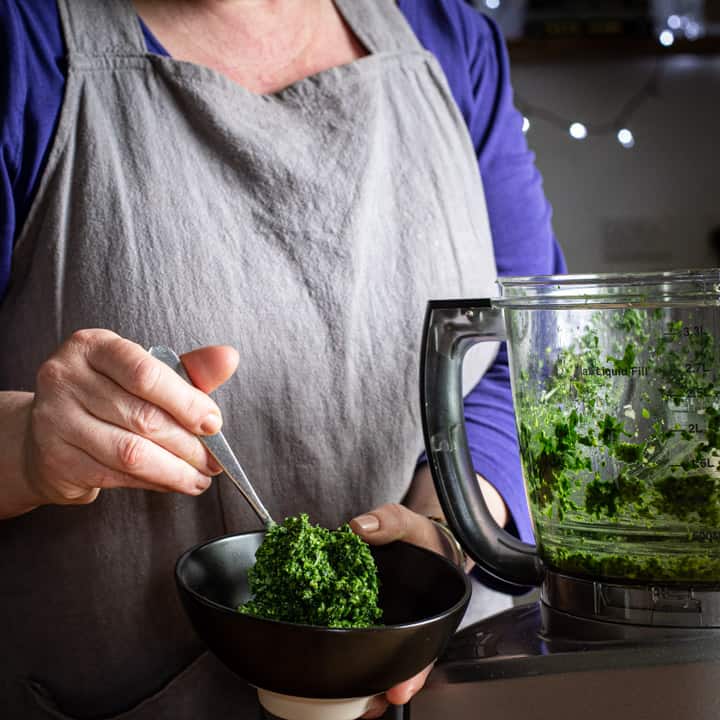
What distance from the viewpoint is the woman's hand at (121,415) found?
542mm

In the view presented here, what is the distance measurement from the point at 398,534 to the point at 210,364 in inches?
6.3

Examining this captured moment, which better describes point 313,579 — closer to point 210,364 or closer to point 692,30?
point 210,364

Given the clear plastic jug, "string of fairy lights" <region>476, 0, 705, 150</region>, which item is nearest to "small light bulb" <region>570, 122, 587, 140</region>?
"string of fairy lights" <region>476, 0, 705, 150</region>

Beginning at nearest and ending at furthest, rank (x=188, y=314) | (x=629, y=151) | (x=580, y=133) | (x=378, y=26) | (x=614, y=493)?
(x=614, y=493), (x=188, y=314), (x=378, y=26), (x=580, y=133), (x=629, y=151)

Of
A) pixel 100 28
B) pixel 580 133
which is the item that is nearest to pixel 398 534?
pixel 100 28

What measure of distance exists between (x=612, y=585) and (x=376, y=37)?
1.77ft

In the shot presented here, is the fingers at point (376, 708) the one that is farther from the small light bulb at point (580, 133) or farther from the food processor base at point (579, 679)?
the small light bulb at point (580, 133)

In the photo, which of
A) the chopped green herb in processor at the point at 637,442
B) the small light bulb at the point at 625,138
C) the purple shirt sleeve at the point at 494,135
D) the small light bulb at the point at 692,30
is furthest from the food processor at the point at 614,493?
the small light bulb at the point at 692,30

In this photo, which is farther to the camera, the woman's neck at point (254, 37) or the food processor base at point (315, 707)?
the woman's neck at point (254, 37)

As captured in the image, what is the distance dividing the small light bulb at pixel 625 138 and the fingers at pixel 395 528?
1.56m

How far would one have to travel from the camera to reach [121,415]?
0.55 metres

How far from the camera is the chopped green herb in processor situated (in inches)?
20.4

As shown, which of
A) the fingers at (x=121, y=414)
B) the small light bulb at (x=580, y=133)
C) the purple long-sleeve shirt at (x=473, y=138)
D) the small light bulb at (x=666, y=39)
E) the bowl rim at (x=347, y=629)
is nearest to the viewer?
the bowl rim at (x=347, y=629)

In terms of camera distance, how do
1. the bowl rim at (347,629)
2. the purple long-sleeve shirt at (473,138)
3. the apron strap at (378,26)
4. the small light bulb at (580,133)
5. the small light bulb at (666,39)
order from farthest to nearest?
the small light bulb at (666,39)
the small light bulb at (580,133)
the apron strap at (378,26)
the purple long-sleeve shirt at (473,138)
the bowl rim at (347,629)
